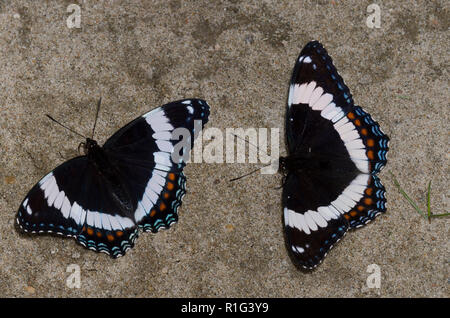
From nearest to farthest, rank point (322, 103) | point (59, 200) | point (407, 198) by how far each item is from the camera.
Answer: point (59, 200), point (322, 103), point (407, 198)

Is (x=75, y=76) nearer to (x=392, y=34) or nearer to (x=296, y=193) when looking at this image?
(x=296, y=193)

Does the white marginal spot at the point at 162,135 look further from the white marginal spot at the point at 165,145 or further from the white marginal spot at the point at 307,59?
the white marginal spot at the point at 307,59

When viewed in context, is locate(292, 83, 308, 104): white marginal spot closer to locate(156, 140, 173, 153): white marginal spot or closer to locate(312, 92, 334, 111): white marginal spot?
locate(312, 92, 334, 111): white marginal spot

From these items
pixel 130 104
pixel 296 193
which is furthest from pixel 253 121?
pixel 130 104

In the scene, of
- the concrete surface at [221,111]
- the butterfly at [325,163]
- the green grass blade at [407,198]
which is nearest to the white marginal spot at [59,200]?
the concrete surface at [221,111]

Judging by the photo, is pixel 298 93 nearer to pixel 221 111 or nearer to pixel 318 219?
pixel 221 111

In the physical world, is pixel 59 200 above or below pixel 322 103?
below

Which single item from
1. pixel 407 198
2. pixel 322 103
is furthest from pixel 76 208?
pixel 407 198

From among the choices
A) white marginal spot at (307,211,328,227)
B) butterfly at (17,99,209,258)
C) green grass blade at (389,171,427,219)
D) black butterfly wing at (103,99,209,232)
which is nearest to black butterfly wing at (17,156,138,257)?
butterfly at (17,99,209,258)
